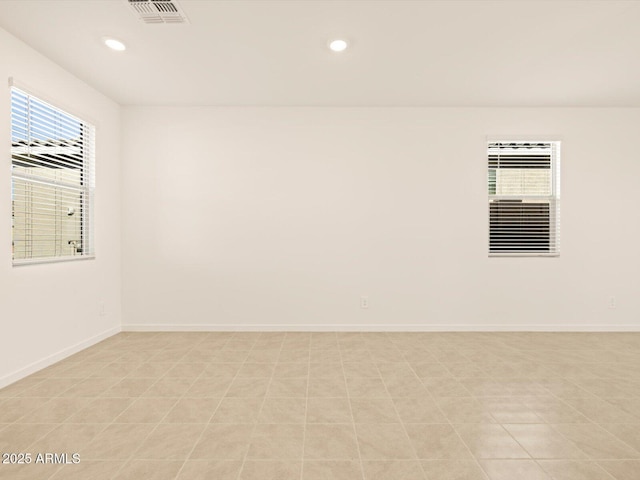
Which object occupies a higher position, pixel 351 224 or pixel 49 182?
pixel 49 182

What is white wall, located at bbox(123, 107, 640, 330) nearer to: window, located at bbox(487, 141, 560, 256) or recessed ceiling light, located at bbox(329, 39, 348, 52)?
window, located at bbox(487, 141, 560, 256)

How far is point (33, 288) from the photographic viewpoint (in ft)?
9.54

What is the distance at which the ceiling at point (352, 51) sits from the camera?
2.43 m

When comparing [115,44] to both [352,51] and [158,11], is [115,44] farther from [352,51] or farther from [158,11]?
[352,51]

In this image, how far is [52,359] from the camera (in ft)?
10.2

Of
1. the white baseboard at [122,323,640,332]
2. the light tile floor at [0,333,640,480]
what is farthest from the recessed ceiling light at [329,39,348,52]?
the white baseboard at [122,323,640,332]

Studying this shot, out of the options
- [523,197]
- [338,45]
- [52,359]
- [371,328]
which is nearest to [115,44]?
[338,45]

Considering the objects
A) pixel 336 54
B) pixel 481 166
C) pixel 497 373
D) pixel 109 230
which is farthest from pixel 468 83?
pixel 109 230

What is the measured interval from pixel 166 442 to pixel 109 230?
116 inches

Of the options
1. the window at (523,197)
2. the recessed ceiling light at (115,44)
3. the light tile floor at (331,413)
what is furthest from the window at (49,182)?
the window at (523,197)

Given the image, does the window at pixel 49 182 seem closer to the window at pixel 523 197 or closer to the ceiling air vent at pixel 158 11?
the ceiling air vent at pixel 158 11

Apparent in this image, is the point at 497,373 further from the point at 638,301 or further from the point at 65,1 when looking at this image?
the point at 65,1

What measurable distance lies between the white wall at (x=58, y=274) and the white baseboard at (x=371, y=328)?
2.23 ft

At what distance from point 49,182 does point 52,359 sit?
5.37 ft
